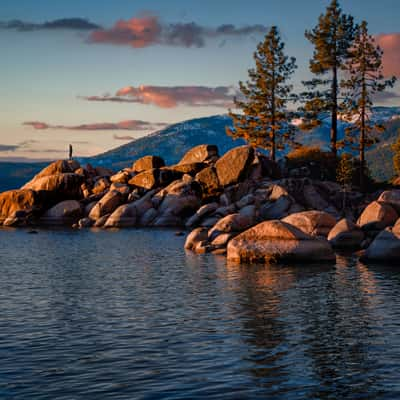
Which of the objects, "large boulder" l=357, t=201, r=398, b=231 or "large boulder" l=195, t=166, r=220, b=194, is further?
"large boulder" l=195, t=166, r=220, b=194

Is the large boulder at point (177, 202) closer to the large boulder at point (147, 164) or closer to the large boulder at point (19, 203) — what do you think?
the large boulder at point (147, 164)

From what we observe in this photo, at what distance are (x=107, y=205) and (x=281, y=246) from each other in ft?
141

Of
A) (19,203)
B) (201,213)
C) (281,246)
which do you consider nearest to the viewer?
(281,246)

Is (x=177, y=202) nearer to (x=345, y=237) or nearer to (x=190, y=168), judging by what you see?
(x=190, y=168)

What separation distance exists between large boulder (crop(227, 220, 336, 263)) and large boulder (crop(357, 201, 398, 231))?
27.4 ft

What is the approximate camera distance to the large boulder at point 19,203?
246 ft

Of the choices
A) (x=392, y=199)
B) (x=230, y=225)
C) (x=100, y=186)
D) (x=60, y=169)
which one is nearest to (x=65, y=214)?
(x=100, y=186)

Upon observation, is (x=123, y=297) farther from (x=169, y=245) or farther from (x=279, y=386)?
(x=169, y=245)

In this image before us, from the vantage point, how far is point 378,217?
3947 cm

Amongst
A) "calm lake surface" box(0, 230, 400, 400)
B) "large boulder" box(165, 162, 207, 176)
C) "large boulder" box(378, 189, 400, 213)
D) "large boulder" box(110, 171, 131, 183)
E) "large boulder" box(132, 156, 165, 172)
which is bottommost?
"calm lake surface" box(0, 230, 400, 400)

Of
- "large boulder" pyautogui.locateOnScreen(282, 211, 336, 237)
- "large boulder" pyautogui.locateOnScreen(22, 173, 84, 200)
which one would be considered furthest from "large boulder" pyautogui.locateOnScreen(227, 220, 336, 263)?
"large boulder" pyautogui.locateOnScreen(22, 173, 84, 200)

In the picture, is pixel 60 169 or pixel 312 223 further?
pixel 60 169

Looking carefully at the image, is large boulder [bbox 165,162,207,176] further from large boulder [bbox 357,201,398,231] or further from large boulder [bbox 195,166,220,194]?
large boulder [bbox 357,201,398,231]

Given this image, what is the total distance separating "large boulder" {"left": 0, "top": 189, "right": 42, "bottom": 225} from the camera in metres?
75.1
